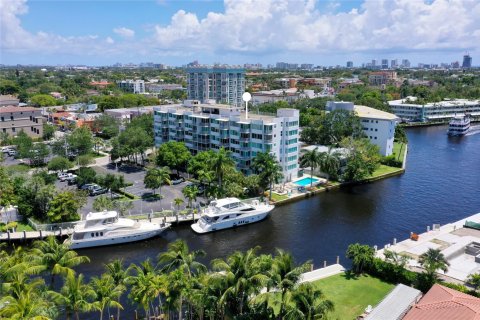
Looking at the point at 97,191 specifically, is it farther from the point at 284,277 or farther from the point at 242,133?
the point at 284,277

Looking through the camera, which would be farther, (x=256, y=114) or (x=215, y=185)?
(x=256, y=114)

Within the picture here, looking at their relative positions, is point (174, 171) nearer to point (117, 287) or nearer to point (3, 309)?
point (117, 287)

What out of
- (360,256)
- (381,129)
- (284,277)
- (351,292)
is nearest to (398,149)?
(381,129)

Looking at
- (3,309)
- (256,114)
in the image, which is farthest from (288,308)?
(256,114)

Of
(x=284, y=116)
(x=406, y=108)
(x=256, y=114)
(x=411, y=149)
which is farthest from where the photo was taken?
(x=406, y=108)

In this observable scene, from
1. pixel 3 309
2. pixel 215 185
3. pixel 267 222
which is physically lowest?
pixel 267 222

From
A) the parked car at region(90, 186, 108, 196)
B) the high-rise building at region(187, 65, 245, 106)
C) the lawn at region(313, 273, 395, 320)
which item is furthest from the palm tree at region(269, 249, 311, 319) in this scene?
the high-rise building at region(187, 65, 245, 106)
